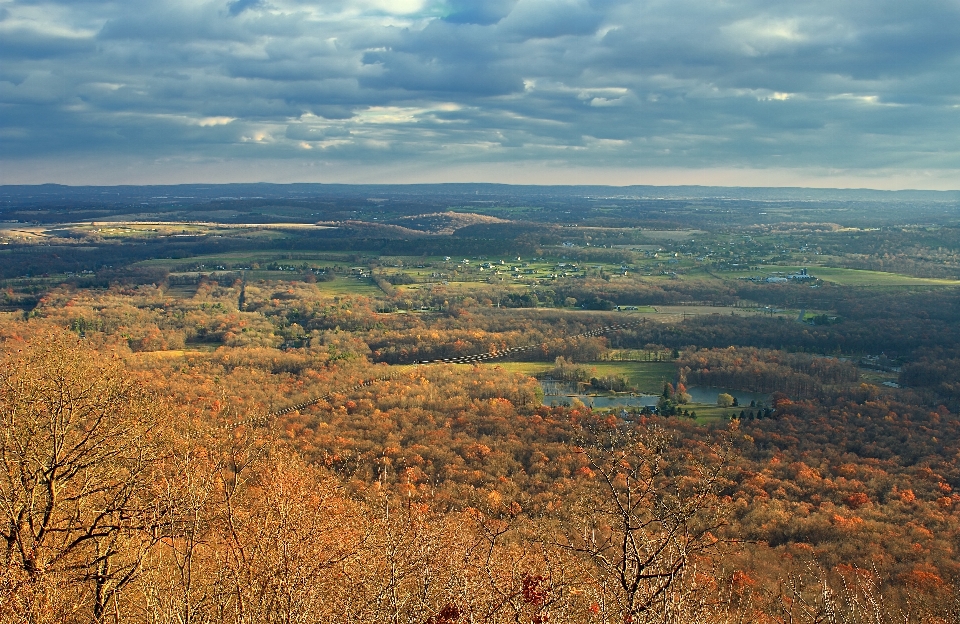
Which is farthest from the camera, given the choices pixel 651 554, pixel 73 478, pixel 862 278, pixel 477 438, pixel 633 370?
pixel 862 278

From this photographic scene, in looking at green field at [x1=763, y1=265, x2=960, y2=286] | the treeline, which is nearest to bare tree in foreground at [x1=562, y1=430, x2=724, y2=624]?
the treeline

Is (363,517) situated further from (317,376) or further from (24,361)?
(317,376)

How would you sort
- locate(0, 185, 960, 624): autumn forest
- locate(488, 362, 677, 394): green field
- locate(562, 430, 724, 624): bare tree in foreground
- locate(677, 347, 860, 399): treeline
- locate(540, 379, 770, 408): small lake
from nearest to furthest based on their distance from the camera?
locate(562, 430, 724, 624): bare tree in foreground → locate(0, 185, 960, 624): autumn forest → locate(540, 379, 770, 408): small lake → locate(677, 347, 860, 399): treeline → locate(488, 362, 677, 394): green field

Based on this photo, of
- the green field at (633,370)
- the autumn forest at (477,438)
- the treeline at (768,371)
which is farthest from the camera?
the green field at (633,370)

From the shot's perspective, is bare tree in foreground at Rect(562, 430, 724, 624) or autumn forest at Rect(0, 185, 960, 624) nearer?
bare tree in foreground at Rect(562, 430, 724, 624)

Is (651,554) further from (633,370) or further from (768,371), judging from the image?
(633,370)

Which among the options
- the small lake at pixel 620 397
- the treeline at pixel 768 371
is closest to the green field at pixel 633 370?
the treeline at pixel 768 371

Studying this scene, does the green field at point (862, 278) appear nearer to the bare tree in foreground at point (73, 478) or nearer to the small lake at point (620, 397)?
the small lake at point (620, 397)

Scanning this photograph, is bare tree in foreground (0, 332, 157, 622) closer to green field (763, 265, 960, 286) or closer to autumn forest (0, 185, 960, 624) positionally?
autumn forest (0, 185, 960, 624)

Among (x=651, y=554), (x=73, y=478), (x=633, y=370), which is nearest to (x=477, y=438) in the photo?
(x=633, y=370)
